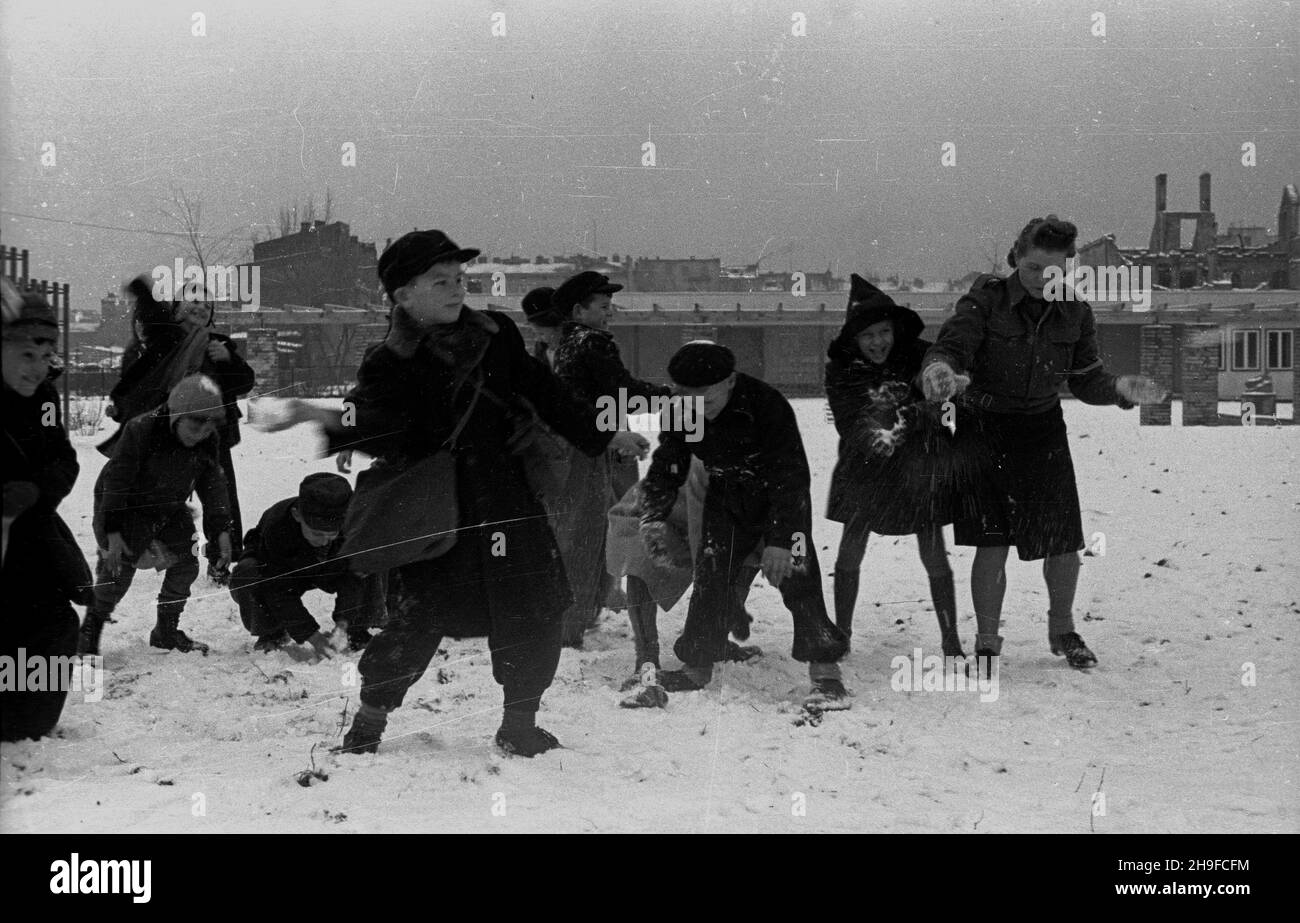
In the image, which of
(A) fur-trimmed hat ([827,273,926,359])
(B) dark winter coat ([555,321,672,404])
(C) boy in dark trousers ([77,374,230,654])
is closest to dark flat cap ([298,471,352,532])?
(C) boy in dark trousers ([77,374,230,654])

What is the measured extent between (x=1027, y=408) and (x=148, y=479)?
3751 mm

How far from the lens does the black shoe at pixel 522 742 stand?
4184 millimetres

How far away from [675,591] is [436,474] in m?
1.41

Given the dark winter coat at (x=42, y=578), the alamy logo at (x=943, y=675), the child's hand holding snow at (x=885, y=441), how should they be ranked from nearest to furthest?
the dark winter coat at (x=42, y=578) < the alamy logo at (x=943, y=675) < the child's hand holding snow at (x=885, y=441)

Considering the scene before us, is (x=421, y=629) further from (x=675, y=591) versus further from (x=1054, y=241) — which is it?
(x=1054, y=241)

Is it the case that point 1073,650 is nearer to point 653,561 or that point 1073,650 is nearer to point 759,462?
point 759,462

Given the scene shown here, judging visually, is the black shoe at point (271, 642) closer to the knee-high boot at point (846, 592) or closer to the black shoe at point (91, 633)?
the black shoe at point (91, 633)

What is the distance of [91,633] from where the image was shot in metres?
4.85

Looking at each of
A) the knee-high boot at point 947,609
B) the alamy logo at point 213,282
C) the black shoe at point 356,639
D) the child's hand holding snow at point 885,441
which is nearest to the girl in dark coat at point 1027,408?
the knee-high boot at point 947,609

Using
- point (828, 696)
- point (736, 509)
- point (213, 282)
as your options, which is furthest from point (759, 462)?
point (213, 282)

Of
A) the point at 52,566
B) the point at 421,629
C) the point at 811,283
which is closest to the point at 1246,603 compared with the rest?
the point at 811,283

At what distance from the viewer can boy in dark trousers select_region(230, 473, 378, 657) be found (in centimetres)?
481

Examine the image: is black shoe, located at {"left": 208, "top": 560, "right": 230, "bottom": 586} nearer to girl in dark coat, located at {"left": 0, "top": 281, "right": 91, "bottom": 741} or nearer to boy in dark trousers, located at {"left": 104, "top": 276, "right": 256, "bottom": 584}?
boy in dark trousers, located at {"left": 104, "top": 276, "right": 256, "bottom": 584}
